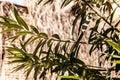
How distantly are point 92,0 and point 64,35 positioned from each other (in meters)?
2.45

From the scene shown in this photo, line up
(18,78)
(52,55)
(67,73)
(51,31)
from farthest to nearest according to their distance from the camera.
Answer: (51,31) < (18,78) < (52,55) < (67,73)

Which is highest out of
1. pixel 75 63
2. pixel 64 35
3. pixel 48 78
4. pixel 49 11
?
pixel 49 11

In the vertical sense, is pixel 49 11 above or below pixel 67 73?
above

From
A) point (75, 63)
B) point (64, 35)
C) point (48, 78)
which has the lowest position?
point (48, 78)

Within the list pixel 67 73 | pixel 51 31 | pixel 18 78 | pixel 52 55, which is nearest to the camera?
pixel 67 73

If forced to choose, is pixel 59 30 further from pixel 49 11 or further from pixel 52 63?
pixel 52 63

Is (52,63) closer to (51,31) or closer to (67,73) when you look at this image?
(67,73)

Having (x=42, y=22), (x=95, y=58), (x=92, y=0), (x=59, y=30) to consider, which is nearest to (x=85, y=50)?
(x=95, y=58)

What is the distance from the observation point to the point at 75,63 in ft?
6.57

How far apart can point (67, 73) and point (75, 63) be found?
86 millimetres

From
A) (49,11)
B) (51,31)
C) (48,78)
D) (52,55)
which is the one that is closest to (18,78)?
(48,78)

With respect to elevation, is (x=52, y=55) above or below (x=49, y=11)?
below

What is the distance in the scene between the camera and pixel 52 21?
4.87m

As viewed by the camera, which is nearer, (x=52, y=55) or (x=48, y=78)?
(x=52, y=55)
